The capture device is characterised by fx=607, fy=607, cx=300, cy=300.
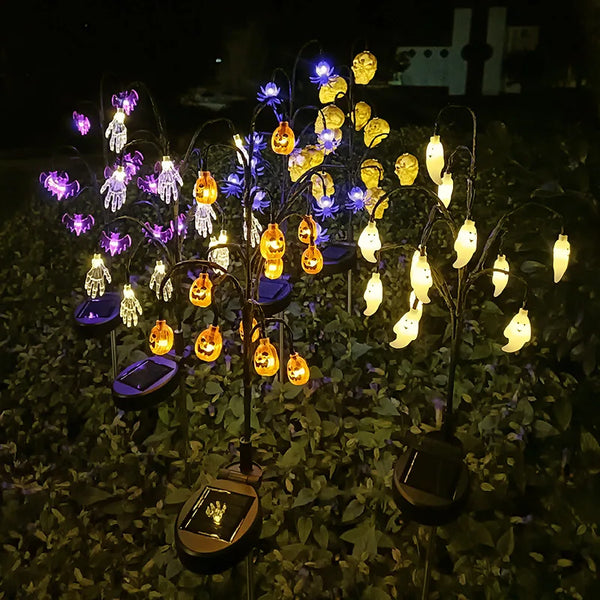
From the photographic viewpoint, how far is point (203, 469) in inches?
170

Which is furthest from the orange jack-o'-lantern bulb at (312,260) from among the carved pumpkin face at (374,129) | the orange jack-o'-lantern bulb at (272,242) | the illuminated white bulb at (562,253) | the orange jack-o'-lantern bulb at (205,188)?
the carved pumpkin face at (374,129)

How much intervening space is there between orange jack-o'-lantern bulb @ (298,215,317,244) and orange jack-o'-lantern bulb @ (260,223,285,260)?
0.53 meters

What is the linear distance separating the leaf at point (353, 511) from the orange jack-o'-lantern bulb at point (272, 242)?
1.83 m

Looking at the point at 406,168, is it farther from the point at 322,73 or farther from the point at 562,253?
the point at 562,253

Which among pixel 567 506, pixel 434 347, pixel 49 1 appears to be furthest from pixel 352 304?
pixel 49 1

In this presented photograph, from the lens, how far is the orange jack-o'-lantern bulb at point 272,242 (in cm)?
324

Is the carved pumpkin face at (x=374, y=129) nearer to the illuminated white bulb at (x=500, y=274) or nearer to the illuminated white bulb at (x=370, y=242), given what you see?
the illuminated white bulb at (x=370, y=242)

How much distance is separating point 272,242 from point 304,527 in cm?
185

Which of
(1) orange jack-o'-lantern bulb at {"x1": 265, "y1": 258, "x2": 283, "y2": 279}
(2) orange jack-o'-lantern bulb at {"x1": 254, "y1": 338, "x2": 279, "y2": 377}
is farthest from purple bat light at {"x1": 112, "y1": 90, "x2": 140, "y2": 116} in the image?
(2) orange jack-o'-lantern bulb at {"x1": 254, "y1": 338, "x2": 279, "y2": 377}

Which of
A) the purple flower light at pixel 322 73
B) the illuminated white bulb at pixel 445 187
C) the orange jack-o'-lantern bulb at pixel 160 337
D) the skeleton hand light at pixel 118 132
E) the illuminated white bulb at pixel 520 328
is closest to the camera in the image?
the illuminated white bulb at pixel 520 328

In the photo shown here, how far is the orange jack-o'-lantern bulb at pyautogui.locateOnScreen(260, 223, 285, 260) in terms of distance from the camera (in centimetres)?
324

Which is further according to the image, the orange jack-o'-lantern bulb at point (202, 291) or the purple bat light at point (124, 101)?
the purple bat light at point (124, 101)

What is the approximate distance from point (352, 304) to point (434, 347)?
1232 mm

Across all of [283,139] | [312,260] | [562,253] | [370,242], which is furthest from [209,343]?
[283,139]
